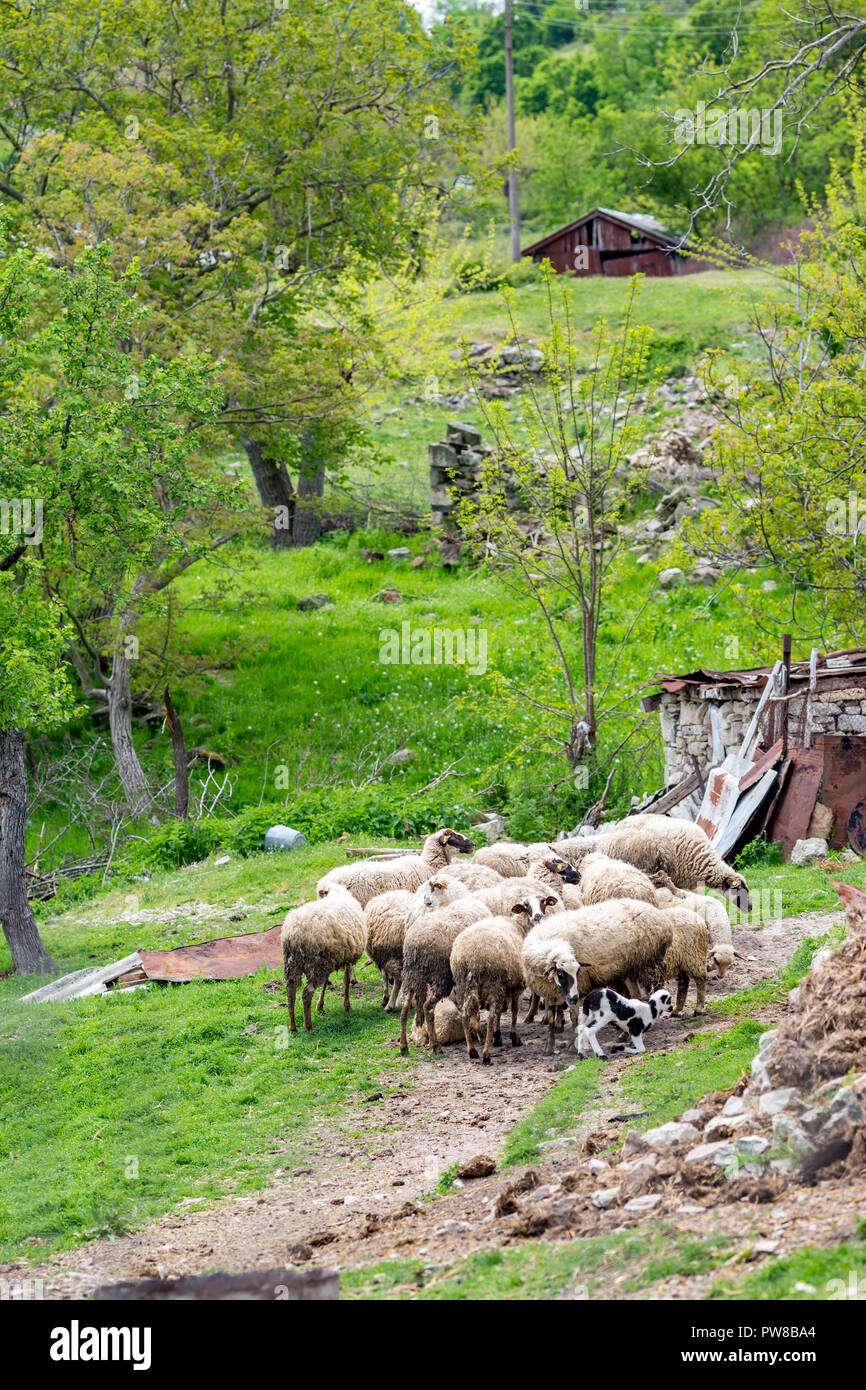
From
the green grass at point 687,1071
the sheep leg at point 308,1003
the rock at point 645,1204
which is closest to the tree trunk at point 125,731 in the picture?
the sheep leg at point 308,1003

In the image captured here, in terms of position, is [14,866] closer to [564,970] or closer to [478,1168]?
[564,970]

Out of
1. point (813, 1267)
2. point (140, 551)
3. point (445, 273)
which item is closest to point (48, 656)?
point (140, 551)

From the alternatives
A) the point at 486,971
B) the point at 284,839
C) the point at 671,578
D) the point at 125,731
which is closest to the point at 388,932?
the point at 486,971

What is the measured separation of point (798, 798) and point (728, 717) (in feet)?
5.28

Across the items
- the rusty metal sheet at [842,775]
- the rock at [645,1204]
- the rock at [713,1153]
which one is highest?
the rusty metal sheet at [842,775]

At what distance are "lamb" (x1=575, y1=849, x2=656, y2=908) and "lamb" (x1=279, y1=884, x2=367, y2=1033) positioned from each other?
1920 mm

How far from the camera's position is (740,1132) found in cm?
616

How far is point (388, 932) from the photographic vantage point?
1057cm

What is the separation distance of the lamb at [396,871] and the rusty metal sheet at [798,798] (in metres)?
3.74

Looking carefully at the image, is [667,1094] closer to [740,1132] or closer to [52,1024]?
[740,1132]

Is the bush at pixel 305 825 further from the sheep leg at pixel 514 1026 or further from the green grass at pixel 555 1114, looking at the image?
the green grass at pixel 555 1114

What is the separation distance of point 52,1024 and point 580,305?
38.0m

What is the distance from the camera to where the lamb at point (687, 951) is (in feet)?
30.1

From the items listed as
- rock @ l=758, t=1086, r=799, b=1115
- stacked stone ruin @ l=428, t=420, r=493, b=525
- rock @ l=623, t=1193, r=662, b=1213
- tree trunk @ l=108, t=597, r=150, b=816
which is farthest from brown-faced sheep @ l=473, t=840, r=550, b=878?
stacked stone ruin @ l=428, t=420, r=493, b=525
